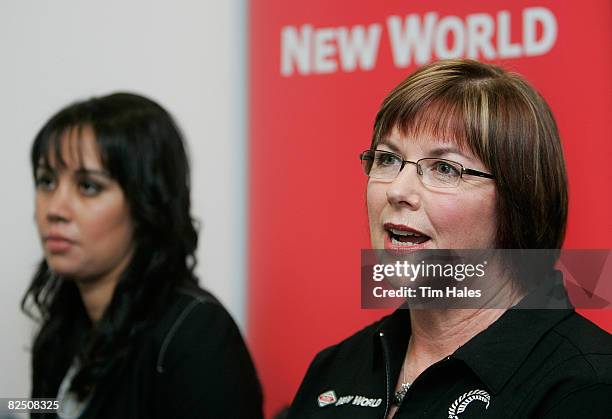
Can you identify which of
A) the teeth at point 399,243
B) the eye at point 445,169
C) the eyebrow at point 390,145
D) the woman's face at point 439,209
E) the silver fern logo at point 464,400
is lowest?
the silver fern logo at point 464,400

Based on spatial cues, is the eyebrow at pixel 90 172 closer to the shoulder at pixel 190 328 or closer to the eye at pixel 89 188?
the eye at pixel 89 188

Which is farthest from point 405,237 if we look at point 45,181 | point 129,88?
point 129,88

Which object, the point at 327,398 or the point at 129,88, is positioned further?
the point at 129,88

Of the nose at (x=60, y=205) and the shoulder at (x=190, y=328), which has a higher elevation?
the nose at (x=60, y=205)

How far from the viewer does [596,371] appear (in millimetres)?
1003

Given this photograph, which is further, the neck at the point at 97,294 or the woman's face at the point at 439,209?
the neck at the point at 97,294

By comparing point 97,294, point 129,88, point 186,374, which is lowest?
point 186,374

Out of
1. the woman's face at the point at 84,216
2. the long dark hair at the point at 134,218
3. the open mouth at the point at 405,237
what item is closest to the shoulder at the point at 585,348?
the open mouth at the point at 405,237

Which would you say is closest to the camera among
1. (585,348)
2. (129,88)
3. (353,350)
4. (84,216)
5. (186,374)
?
(585,348)

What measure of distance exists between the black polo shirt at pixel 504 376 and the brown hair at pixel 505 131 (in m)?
0.13

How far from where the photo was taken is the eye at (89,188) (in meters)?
1.64

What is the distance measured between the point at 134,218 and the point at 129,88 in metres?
0.54

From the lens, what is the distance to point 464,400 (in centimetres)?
107

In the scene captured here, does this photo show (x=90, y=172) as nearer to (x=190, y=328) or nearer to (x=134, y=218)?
(x=134, y=218)
